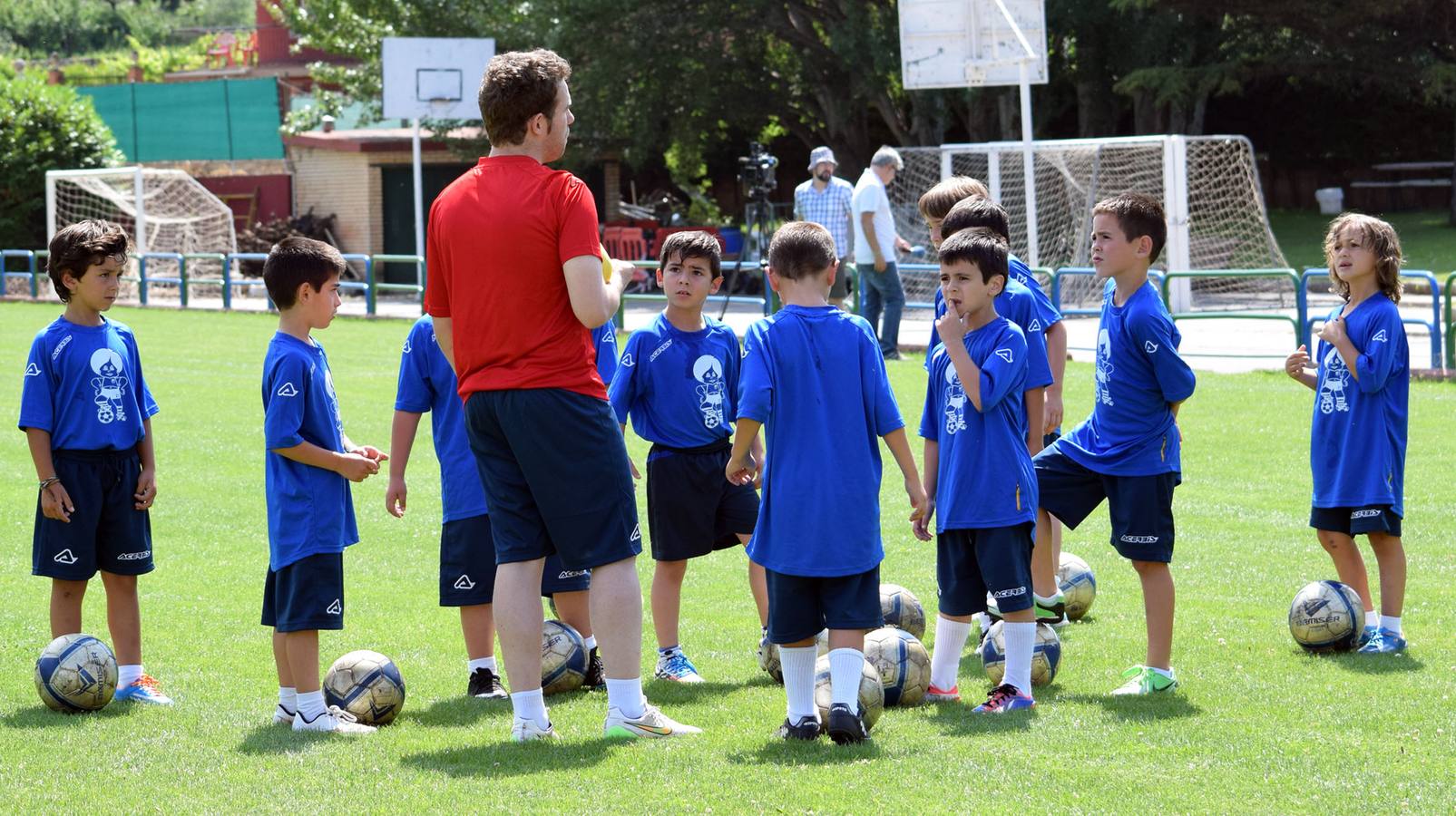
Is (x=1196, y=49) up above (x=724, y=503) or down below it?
above

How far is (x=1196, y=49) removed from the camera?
29.7m

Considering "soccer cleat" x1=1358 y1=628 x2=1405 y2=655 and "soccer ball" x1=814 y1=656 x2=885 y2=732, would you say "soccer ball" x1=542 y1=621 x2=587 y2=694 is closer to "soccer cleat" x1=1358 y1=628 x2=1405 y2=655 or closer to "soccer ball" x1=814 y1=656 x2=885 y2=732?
"soccer ball" x1=814 y1=656 x2=885 y2=732

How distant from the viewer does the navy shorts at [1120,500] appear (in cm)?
572

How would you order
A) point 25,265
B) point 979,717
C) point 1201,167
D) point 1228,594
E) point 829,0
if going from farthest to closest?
point 25,265 → point 829,0 → point 1201,167 → point 1228,594 → point 979,717

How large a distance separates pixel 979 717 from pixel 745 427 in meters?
1.28

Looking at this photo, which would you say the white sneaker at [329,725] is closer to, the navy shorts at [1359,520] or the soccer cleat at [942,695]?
the soccer cleat at [942,695]

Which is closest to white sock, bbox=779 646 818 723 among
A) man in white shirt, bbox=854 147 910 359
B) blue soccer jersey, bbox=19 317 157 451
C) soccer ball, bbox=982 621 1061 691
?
soccer ball, bbox=982 621 1061 691

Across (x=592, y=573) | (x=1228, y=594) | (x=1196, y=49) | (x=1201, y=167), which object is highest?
(x=1196, y=49)

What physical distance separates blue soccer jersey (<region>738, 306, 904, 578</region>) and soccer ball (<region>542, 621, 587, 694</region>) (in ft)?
3.93

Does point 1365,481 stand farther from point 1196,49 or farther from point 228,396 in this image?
point 1196,49

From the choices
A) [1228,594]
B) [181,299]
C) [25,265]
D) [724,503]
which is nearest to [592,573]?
[724,503]

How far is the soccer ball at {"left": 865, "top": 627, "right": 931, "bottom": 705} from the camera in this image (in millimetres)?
5547

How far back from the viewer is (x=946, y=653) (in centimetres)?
566

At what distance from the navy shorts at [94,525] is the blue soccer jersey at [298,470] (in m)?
0.90
